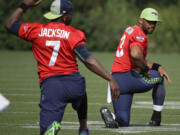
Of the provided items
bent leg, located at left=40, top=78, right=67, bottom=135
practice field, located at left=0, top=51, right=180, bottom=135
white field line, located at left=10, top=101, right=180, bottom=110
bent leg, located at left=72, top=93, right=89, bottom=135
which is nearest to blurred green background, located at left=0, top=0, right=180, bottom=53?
practice field, located at left=0, top=51, right=180, bottom=135

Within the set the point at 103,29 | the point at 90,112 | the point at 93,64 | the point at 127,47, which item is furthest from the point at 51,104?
the point at 103,29

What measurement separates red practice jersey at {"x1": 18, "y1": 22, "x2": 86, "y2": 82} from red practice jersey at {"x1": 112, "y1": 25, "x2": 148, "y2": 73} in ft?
7.58

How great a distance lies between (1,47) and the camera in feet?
111

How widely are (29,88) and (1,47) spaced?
20.6 meters

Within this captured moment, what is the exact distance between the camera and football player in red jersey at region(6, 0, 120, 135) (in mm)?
5793

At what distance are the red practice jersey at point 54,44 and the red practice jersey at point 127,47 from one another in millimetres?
2310

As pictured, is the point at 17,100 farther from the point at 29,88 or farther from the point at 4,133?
the point at 4,133

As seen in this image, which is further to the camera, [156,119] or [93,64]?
[156,119]

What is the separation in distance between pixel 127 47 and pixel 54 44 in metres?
2.70

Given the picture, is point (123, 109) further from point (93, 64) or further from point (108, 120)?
point (93, 64)

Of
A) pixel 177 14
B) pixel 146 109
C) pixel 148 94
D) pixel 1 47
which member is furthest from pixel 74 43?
pixel 177 14

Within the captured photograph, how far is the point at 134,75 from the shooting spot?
8453 mm

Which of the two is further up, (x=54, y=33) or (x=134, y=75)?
(x=54, y=33)

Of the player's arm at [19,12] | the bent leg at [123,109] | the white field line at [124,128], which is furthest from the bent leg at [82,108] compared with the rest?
the bent leg at [123,109]
